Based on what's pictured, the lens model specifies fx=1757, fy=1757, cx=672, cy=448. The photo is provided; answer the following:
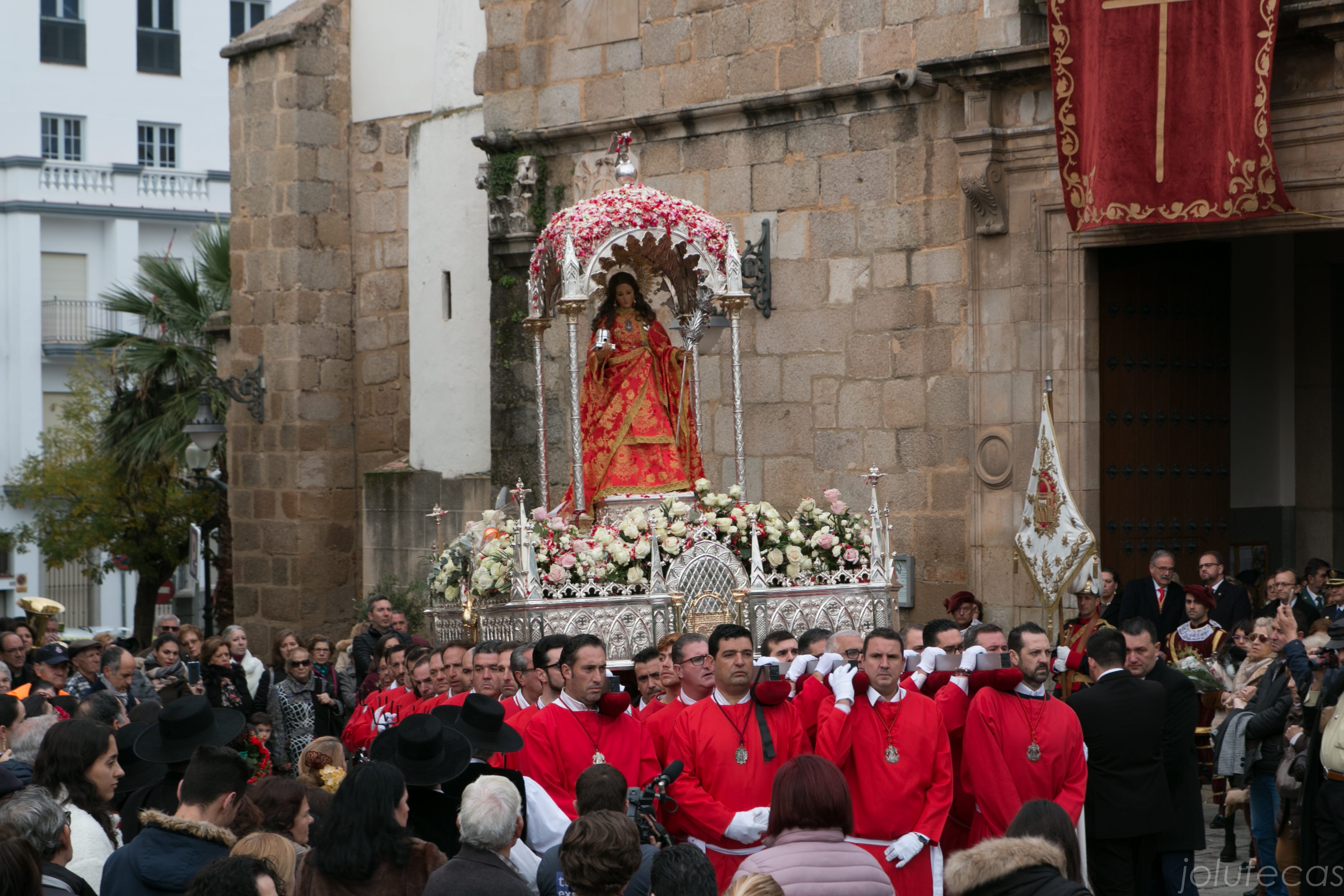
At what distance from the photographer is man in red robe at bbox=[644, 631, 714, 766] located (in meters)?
6.92

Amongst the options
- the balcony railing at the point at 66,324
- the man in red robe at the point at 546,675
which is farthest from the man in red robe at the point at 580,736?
the balcony railing at the point at 66,324

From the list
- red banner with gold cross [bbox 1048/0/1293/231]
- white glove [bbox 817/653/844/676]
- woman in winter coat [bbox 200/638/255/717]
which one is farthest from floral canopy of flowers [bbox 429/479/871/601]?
red banner with gold cross [bbox 1048/0/1293/231]

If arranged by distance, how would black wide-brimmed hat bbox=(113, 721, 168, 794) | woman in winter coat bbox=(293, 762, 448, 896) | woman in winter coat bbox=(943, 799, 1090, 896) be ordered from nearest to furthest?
woman in winter coat bbox=(943, 799, 1090, 896)
woman in winter coat bbox=(293, 762, 448, 896)
black wide-brimmed hat bbox=(113, 721, 168, 794)

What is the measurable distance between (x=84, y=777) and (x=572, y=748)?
6.13ft

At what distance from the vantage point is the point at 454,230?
1662 centimetres

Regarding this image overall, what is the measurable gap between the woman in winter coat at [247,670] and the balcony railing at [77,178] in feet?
81.1

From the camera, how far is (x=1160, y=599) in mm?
11266

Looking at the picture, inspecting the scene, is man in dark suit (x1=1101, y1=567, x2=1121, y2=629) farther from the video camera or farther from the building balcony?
the building balcony

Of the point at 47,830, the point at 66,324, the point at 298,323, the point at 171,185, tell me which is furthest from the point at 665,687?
the point at 171,185

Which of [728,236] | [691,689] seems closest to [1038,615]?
[728,236]

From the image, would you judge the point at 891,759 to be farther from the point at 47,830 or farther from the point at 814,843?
the point at 47,830

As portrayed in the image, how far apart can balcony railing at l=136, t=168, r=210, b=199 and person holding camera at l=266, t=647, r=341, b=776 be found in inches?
1042

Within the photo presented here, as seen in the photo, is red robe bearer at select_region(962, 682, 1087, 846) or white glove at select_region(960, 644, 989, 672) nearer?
red robe bearer at select_region(962, 682, 1087, 846)

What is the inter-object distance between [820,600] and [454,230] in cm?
762
